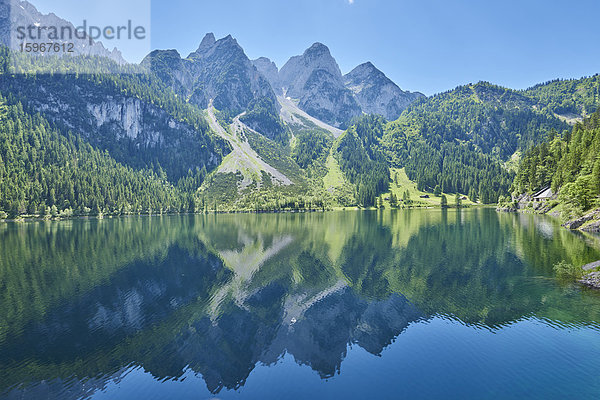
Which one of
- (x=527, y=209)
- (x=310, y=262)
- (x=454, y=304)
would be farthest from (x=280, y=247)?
(x=527, y=209)

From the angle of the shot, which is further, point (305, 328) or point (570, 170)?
point (570, 170)

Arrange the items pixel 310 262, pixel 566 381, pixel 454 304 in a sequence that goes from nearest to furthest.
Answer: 1. pixel 566 381
2. pixel 454 304
3. pixel 310 262

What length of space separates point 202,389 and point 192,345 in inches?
262

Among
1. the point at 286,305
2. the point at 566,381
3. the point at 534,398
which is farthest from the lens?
the point at 286,305

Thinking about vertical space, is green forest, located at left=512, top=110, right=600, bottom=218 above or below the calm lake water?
above

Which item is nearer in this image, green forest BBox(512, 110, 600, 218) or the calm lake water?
the calm lake water

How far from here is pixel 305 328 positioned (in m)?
31.2

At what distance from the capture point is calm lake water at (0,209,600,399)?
2105 centimetres

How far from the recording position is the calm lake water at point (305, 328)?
21047 millimetres

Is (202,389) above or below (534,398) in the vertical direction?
below

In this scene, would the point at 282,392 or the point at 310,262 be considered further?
the point at 310,262

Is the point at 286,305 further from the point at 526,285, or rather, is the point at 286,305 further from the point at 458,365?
the point at 526,285

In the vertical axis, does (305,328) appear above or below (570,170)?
below

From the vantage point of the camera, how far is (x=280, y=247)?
75.2 meters
